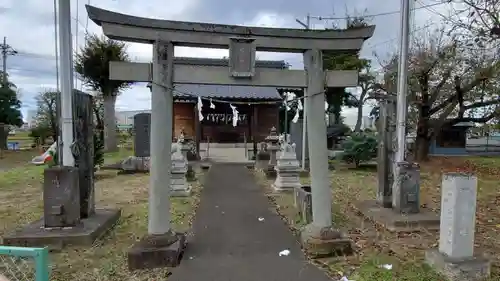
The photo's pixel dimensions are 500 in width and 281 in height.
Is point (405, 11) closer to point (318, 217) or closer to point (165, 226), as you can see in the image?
point (318, 217)

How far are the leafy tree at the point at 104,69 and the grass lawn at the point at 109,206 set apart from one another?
10159mm

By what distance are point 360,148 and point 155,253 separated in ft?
35.6

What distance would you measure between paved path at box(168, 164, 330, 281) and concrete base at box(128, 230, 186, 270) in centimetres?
16

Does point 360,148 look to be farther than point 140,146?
Yes

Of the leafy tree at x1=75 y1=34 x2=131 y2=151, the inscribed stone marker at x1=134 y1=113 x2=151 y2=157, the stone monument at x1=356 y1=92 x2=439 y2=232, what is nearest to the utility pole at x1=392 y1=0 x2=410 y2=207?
the stone monument at x1=356 y1=92 x2=439 y2=232

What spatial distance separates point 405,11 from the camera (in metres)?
6.20

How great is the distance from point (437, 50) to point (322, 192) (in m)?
10.9

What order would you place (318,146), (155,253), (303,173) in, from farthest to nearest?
(303,173)
(318,146)
(155,253)

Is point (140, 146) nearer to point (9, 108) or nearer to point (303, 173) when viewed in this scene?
point (303, 173)

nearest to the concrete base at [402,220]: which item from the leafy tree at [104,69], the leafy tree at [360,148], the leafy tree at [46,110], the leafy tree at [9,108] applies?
the leafy tree at [360,148]

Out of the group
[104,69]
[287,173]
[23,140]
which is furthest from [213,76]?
[23,140]

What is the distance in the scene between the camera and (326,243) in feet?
15.2

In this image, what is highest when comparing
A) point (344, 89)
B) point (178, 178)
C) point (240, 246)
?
point (344, 89)

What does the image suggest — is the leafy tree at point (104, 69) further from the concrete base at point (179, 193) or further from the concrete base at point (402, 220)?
the concrete base at point (402, 220)
